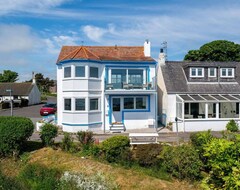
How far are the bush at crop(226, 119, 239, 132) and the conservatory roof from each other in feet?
7.16

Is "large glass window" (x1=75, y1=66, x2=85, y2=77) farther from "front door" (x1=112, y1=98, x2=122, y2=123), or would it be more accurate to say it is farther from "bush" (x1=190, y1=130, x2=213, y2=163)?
"bush" (x1=190, y1=130, x2=213, y2=163)

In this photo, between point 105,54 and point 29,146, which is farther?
point 105,54

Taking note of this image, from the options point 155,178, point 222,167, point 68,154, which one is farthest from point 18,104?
point 222,167

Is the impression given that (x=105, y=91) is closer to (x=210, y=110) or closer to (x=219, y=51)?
(x=210, y=110)

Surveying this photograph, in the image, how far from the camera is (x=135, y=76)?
26359 millimetres

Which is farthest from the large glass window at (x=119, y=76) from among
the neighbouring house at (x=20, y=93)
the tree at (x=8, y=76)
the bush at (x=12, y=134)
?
the tree at (x=8, y=76)

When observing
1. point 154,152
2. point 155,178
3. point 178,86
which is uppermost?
point 178,86

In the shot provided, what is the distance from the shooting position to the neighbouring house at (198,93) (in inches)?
1030

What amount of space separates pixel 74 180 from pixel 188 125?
1536cm

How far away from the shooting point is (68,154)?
1571cm

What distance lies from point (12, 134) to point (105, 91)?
436 inches

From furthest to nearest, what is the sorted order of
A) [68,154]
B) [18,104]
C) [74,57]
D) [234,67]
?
[18,104], [234,67], [74,57], [68,154]

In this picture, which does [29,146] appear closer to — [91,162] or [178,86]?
[91,162]

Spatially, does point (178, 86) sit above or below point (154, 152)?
above
